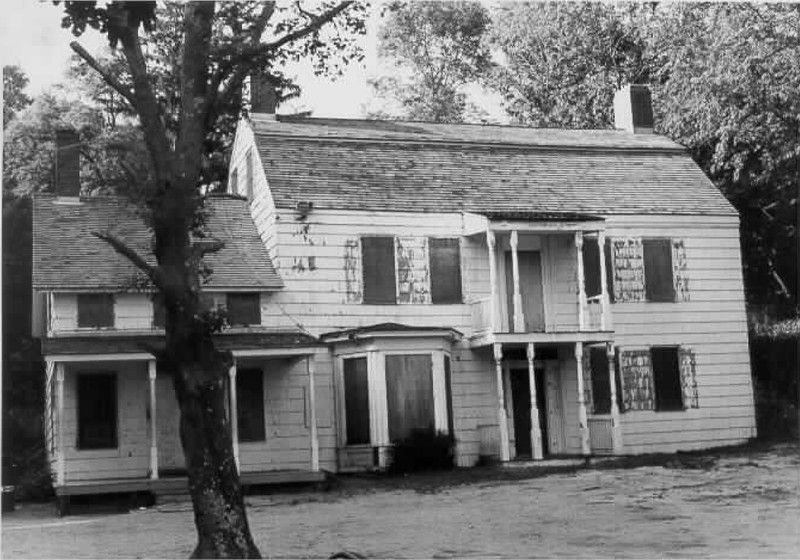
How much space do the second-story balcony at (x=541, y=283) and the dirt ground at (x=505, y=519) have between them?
2.80 m

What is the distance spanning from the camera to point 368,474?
61.4 ft

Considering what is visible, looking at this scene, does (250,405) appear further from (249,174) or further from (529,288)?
(529,288)

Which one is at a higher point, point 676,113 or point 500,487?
point 676,113

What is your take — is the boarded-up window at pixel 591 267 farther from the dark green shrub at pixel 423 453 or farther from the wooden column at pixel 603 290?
the dark green shrub at pixel 423 453

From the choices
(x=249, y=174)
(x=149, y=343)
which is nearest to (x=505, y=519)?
(x=149, y=343)

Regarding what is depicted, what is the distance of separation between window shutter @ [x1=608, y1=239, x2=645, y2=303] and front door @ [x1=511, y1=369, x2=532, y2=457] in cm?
232

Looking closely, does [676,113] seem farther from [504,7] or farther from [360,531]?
[360,531]

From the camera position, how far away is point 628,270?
21.6m

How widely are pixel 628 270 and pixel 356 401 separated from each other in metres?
6.01

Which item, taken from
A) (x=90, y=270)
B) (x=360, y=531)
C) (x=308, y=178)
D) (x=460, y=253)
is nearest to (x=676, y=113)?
(x=460, y=253)

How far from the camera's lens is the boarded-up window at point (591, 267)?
69.8 ft

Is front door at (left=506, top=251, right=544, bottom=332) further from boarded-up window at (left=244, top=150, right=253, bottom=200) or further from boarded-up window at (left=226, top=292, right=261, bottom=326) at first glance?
boarded-up window at (left=244, top=150, right=253, bottom=200)

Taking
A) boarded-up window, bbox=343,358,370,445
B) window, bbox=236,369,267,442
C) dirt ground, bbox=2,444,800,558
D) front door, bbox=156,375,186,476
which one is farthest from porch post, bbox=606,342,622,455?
front door, bbox=156,375,186,476

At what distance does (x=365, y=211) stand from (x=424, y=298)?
1885 millimetres
